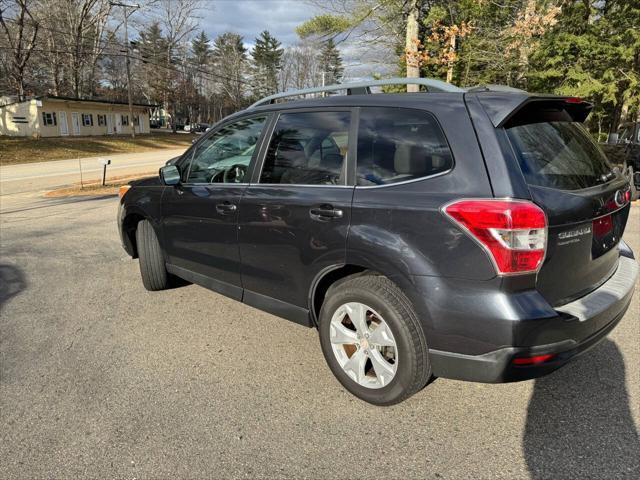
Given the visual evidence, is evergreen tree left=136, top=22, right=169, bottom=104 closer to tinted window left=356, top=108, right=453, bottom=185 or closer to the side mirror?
the side mirror

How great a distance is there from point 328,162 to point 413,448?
1723mm

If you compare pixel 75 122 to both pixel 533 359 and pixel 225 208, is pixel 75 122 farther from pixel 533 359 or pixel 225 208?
pixel 533 359

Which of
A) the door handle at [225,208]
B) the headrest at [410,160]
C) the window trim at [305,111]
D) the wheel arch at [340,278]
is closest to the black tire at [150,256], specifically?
→ the door handle at [225,208]

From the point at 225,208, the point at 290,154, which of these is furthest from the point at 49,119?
the point at 290,154

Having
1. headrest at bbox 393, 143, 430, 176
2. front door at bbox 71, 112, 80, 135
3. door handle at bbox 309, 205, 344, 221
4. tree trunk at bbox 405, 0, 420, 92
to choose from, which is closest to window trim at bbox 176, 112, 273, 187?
door handle at bbox 309, 205, 344, 221

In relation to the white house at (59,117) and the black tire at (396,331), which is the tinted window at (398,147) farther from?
the white house at (59,117)

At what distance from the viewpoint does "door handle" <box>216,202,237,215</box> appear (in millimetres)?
3396

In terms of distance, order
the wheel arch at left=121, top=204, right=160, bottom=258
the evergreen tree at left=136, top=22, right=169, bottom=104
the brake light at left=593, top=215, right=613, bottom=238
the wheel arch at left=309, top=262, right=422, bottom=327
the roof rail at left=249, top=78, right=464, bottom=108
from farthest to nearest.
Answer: the evergreen tree at left=136, top=22, right=169, bottom=104, the wheel arch at left=121, top=204, right=160, bottom=258, the roof rail at left=249, top=78, right=464, bottom=108, the brake light at left=593, top=215, right=613, bottom=238, the wheel arch at left=309, top=262, right=422, bottom=327

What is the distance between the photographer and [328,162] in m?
2.93

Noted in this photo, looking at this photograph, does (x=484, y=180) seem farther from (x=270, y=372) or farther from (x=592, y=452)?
(x=270, y=372)

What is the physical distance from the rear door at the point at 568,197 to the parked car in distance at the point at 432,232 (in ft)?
0.04

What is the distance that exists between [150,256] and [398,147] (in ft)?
9.31

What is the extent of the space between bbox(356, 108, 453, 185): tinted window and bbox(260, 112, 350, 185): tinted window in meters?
0.15

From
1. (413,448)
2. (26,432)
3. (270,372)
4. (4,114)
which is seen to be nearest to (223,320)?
(270,372)
